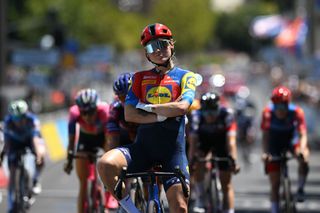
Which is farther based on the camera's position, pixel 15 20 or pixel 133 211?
pixel 15 20

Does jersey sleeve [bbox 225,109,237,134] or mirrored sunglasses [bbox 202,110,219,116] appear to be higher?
mirrored sunglasses [bbox 202,110,219,116]

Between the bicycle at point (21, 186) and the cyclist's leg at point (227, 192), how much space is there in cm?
256

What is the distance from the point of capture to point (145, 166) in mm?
8859

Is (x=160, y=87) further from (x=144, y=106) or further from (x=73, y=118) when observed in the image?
(x=73, y=118)

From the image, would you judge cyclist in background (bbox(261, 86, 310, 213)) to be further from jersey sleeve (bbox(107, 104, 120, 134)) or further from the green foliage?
the green foliage

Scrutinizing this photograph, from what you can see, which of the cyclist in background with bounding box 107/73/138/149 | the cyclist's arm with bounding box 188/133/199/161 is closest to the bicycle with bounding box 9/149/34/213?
the cyclist's arm with bounding box 188/133/199/161

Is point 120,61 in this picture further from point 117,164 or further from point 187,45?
point 117,164

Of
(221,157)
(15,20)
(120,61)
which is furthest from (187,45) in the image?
(221,157)

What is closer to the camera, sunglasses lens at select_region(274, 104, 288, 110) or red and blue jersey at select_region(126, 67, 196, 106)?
red and blue jersey at select_region(126, 67, 196, 106)

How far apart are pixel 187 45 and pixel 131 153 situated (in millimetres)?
132540

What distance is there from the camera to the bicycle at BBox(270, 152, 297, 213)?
12523 millimetres

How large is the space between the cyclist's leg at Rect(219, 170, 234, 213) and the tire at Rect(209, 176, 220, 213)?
0.41ft

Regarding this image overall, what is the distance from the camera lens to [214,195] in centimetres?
1345

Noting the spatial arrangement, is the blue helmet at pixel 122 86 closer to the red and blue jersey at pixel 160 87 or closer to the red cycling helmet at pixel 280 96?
the red and blue jersey at pixel 160 87
